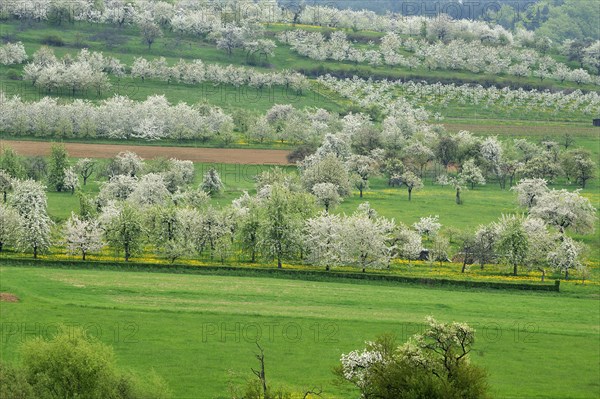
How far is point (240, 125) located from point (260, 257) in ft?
265

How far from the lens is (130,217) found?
105250mm

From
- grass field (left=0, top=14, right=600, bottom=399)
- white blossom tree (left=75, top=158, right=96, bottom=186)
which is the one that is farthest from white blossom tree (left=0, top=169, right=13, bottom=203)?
grass field (left=0, top=14, right=600, bottom=399)

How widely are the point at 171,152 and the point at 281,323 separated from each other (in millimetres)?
81934

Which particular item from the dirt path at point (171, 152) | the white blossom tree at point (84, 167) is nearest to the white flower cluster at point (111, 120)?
the dirt path at point (171, 152)

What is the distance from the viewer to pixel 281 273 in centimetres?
10131

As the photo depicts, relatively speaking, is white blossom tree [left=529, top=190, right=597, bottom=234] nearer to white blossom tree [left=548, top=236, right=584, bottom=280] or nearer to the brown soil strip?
white blossom tree [left=548, top=236, right=584, bottom=280]

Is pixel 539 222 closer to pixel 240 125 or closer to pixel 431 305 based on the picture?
pixel 431 305

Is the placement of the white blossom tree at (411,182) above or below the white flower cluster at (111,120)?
below

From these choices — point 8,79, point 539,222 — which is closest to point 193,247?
point 539,222

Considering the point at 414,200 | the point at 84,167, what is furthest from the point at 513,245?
the point at 84,167

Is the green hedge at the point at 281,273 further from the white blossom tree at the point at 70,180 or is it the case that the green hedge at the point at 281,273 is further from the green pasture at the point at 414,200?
the white blossom tree at the point at 70,180

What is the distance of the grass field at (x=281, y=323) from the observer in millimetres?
72188

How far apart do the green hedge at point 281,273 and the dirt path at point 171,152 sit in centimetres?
5313

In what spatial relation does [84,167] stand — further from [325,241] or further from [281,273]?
[281,273]
